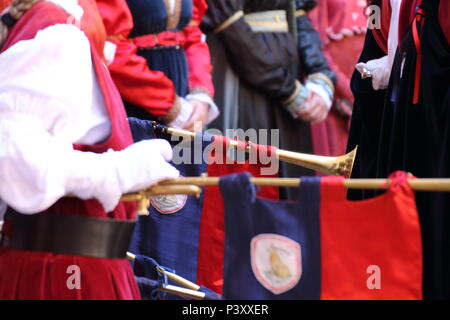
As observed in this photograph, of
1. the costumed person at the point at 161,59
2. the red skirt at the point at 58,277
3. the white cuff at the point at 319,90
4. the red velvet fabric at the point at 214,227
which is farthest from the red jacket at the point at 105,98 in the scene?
the white cuff at the point at 319,90

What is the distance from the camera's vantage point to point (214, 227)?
2209 mm

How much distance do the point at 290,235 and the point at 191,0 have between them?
1933mm

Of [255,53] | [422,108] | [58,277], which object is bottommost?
[58,277]

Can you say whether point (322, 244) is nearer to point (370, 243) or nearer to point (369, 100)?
point (370, 243)

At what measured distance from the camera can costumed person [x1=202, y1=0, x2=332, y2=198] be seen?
374 cm

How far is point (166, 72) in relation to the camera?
11.1 feet

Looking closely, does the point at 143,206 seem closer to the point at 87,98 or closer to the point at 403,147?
the point at 87,98

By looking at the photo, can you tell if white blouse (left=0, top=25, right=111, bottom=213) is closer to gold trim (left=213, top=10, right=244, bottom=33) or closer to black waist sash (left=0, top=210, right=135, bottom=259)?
black waist sash (left=0, top=210, right=135, bottom=259)

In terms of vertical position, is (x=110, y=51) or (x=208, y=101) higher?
(x=110, y=51)

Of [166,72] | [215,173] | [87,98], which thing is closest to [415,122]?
[215,173]

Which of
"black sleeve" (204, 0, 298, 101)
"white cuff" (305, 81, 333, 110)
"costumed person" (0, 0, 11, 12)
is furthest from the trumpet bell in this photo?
"white cuff" (305, 81, 333, 110)

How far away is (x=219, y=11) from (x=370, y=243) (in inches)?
90.6

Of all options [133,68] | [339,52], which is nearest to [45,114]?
[133,68]

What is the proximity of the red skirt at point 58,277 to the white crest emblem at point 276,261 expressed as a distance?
1.08ft
